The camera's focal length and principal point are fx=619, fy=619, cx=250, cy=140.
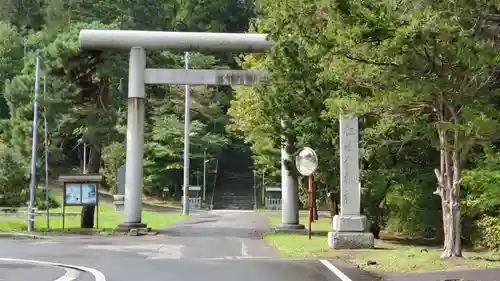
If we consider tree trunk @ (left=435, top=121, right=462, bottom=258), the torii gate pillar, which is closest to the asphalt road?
tree trunk @ (left=435, top=121, right=462, bottom=258)

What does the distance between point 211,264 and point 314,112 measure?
913 cm

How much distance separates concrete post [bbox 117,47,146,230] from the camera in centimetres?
2289

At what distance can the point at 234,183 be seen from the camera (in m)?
75.0

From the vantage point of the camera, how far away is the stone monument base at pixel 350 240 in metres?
16.2

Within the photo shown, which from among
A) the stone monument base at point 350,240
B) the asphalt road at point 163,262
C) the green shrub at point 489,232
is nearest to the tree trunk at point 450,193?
the asphalt road at point 163,262

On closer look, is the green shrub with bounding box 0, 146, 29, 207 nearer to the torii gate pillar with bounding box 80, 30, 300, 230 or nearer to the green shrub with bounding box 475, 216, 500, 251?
the torii gate pillar with bounding box 80, 30, 300, 230

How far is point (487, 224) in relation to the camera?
1627 cm

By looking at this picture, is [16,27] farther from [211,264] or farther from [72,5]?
[211,264]

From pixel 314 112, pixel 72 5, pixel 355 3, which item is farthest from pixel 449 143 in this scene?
pixel 72 5

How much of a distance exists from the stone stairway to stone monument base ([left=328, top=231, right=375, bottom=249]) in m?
45.2

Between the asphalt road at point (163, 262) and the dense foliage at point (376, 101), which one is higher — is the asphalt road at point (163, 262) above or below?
below

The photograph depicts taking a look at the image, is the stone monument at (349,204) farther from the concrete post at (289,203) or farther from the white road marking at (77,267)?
the white road marking at (77,267)

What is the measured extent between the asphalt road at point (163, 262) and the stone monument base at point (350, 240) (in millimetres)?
1638

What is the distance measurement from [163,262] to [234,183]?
62.0m
